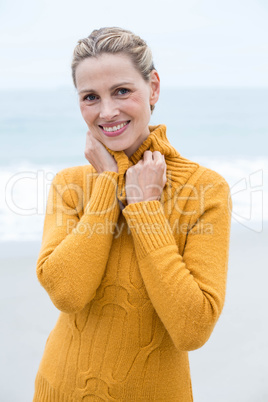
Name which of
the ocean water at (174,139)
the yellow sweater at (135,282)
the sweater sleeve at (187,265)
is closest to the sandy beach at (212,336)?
the ocean water at (174,139)

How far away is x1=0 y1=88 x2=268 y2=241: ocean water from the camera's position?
205 inches

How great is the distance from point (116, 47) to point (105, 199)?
42 centimetres

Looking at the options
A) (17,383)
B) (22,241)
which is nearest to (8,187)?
(22,241)

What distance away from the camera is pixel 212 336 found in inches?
121

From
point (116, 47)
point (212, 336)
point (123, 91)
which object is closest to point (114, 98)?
point (123, 91)

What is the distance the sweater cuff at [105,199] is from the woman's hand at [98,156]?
0.15 feet

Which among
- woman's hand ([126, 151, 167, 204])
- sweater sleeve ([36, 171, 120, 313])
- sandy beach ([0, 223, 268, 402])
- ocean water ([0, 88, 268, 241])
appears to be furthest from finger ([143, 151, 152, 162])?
ocean water ([0, 88, 268, 241])

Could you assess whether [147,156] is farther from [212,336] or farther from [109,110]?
[212,336]

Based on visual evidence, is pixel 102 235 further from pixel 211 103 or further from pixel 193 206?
pixel 211 103

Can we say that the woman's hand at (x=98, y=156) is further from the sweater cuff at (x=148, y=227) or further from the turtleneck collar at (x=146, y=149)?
the sweater cuff at (x=148, y=227)

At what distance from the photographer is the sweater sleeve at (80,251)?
1236 millimetres

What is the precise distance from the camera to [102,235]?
50.4 inches

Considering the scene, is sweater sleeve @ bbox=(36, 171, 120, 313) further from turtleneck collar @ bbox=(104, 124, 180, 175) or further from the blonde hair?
the blonde hair

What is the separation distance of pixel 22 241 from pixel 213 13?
20.0 ft
